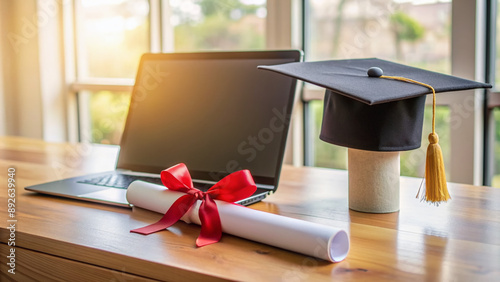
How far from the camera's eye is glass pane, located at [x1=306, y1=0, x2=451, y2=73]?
2035 millimetres

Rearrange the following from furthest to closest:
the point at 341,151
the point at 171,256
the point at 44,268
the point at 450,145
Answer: the point at 341,151, the point at 450,145, the point at 44,268, the point at 171,256

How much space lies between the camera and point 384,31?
2.17m

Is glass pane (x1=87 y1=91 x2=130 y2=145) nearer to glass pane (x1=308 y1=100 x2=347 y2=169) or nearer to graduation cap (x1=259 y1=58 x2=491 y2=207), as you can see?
glass pane (x1=308 y1=100 x2=347 y2=169)

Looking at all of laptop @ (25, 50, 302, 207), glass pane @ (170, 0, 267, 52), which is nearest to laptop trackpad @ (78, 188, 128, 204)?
laptop @ (25, 50, 302, 207)

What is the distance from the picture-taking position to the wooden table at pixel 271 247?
66 centimetres

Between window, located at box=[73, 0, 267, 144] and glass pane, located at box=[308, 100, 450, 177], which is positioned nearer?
glass pane, located at box=[308, 100, 450, 177]

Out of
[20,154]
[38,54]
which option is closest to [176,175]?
[20,154]

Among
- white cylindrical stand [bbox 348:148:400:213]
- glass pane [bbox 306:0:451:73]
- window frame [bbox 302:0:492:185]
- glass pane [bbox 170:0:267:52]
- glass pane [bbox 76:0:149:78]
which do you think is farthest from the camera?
glass pane [bbox 76:0:149:78]

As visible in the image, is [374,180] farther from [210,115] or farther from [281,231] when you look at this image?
[210,115]

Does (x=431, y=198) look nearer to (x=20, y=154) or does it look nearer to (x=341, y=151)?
(x=20, y=154)

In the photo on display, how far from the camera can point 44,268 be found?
81 centimetres

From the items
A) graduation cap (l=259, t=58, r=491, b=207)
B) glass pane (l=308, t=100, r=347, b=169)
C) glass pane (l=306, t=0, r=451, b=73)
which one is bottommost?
glass pane (l=308, t=100, r=347, b=169)

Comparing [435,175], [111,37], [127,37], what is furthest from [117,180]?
[111,37]

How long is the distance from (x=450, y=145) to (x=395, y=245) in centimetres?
137
